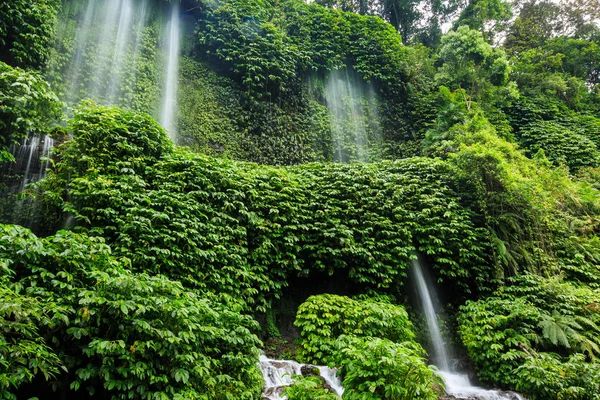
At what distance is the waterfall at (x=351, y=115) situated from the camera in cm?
1439

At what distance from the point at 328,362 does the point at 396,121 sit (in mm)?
12080

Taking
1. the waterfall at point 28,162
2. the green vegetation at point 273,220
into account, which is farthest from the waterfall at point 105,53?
the waterfall at point 28,162

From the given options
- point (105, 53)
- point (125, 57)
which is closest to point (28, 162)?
point (105, 53)

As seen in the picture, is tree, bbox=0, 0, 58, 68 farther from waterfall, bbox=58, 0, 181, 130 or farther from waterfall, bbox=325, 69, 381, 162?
waterfall, bbox=325, 69, 381, 162

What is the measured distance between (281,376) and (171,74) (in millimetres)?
11270

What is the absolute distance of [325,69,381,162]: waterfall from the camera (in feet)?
47.2

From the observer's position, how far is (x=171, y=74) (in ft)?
42.1

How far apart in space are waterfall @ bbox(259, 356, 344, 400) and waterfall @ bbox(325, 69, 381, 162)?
361 inches

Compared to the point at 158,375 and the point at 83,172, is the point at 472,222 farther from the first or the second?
Answer: the point at 83,172

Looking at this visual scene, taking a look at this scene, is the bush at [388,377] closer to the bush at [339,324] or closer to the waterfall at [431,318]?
the bush at [339,324]

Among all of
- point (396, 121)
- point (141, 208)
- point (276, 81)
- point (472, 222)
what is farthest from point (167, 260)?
point (396, 121)

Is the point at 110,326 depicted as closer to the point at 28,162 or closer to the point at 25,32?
the point at 28,162

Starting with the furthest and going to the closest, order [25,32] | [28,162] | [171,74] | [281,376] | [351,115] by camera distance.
→ [351,115] → [171,74] → [25,32] → [28,162] → [281,376]

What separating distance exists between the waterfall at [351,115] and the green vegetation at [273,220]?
11 centimetres
